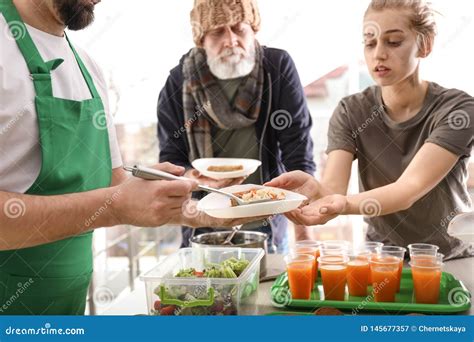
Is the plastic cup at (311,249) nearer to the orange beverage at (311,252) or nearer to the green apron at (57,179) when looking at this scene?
the orange beverage at (311,252)

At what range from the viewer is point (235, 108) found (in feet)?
3.46

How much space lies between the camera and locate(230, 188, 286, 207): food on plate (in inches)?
35.4

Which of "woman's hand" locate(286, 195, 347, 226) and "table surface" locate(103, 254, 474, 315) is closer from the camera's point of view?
"table surface" locate(103, 254, 474, 315)

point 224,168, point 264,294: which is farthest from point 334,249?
point 224,168

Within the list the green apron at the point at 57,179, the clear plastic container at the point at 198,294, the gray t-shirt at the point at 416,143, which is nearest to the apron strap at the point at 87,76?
the green apron at the point at 57,179

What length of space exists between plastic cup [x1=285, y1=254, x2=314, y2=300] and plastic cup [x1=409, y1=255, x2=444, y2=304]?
18 cm

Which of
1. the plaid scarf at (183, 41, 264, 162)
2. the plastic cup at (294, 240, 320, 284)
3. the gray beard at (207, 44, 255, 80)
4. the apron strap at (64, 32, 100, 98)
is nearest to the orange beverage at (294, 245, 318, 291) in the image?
the plastic cup at (294, 240, 320, 284)

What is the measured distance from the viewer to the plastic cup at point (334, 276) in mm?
930

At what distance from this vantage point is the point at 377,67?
3.25ft

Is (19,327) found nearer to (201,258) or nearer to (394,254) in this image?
(201,258)

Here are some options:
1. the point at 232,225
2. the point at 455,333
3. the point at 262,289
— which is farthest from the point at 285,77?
the point at 455,333

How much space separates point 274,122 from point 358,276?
0.33 m

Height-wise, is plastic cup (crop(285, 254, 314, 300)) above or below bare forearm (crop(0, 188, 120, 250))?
below

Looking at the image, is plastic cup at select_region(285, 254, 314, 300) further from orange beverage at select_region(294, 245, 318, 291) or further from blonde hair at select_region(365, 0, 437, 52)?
blonde hair at select_region(365, 0, 437, 52)
